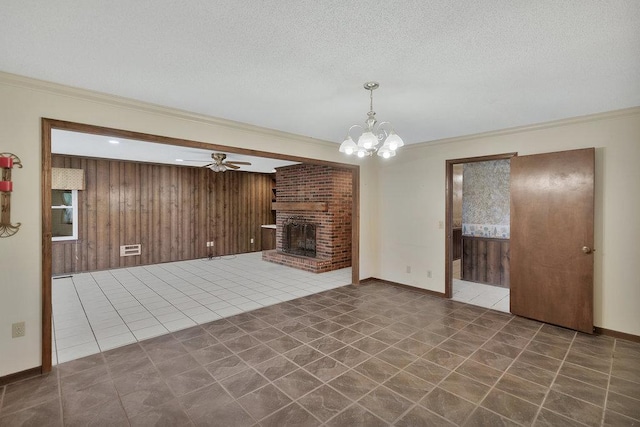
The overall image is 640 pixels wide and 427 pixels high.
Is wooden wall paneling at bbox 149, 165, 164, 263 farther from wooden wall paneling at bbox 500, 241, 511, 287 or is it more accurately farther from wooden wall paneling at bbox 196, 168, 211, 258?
wooden wall paneling at bbox 500, 241, 511, 287

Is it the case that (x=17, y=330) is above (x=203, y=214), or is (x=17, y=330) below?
below

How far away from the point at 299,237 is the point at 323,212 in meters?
1.20

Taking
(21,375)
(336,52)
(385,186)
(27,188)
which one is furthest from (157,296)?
(336,52)

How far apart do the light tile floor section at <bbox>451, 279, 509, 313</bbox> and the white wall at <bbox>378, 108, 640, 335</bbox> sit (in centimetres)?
43

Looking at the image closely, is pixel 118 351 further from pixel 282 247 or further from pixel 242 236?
pixel 242 236

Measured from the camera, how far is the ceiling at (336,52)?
159 centimetres

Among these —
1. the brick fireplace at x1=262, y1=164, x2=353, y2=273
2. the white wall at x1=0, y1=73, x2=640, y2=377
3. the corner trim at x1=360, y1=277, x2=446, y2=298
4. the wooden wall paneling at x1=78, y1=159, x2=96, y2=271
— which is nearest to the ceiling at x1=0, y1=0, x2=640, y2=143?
A: the white wall at x1=0, y1=73, x2=640, y2=377

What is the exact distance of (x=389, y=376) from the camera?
2.49 m

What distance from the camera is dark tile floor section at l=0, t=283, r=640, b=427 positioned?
2.03 m

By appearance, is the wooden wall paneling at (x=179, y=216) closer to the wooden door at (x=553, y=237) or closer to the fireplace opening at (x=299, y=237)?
the fireplace opening at (x=299, y=237)

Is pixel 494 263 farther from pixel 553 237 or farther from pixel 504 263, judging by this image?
pixel 553 237

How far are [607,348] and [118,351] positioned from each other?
484cm

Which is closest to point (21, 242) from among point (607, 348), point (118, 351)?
point (118, 351)

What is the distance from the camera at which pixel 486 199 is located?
576 centimetres
